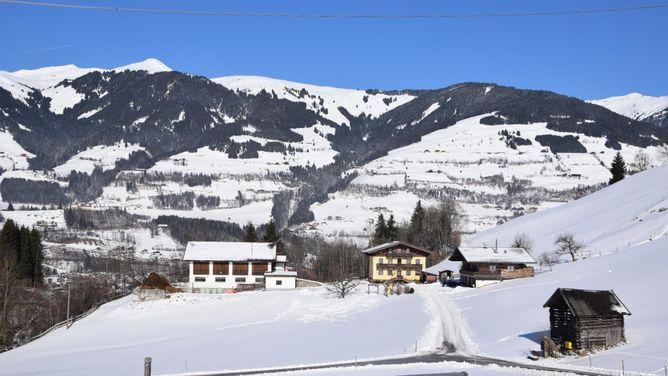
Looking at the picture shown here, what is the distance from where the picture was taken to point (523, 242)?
101 m

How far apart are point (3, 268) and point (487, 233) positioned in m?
81.6

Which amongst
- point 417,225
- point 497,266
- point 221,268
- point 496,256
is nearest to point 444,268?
point 496,256

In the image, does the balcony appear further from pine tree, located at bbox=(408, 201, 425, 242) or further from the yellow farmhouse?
pine tree, located at bbox=(408, 201, 425, 242)

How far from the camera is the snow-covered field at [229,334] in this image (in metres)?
46.3

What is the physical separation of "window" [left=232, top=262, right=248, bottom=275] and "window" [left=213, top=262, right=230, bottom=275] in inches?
38.1

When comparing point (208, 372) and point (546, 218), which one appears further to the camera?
point (546, 218)

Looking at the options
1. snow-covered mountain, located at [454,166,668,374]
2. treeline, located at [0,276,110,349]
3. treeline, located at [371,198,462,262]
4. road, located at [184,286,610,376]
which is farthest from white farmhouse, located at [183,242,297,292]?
road, located at [184,286,610,376]

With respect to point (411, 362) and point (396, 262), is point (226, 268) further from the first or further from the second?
point (411, 362)

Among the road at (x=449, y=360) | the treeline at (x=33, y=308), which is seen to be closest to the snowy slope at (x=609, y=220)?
the road at (x=449, y=360)

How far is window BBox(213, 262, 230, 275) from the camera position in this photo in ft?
307

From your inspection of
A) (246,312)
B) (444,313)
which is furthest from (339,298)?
(444,313)

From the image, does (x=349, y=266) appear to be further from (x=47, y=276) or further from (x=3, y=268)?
(x=47, y=276)

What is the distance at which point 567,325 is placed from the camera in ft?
135

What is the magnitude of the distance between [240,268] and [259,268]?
2.66m
